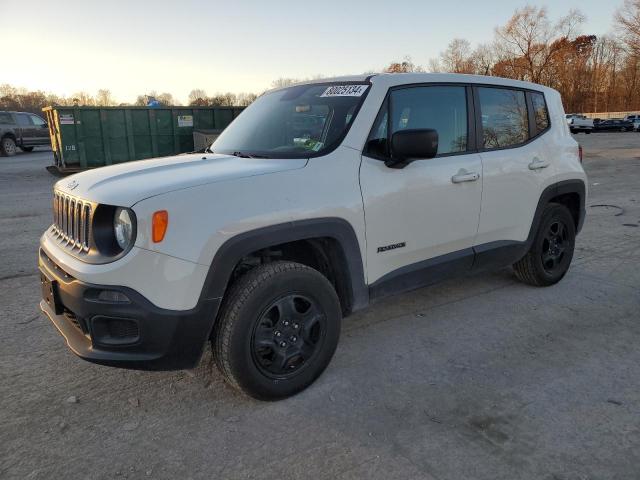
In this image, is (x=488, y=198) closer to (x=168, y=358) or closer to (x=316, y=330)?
(x=316, y=330)

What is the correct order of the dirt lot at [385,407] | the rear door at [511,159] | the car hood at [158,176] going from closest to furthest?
the dirt lot at [385,407] < the car hood at [158,176] < the rear door at [511,159]

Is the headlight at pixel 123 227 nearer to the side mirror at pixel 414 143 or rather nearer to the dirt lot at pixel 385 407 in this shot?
the dirt lot at pixel 385 407

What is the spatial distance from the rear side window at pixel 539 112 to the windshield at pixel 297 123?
1.94m

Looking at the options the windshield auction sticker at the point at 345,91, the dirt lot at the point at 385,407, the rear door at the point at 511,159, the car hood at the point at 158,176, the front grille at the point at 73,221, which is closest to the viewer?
the dirt lot at the point at 385,407

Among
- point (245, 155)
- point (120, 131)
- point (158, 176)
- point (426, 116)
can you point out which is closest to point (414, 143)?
point (426, 116)

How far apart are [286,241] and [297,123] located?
1.06 meters

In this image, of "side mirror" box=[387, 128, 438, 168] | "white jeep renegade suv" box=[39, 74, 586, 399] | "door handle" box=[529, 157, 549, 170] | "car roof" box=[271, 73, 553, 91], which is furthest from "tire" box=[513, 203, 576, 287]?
"side mirror" box=[387, 128, 438, 168]

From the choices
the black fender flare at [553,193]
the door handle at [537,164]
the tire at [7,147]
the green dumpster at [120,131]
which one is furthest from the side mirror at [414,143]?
the tire at [7,147]

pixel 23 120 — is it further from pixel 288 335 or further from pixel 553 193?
pixel 288 335

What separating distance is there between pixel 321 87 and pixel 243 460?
2.53m

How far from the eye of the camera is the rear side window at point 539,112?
4.44 m

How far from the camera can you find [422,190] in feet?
11.1

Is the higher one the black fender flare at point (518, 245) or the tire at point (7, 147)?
the black fender flare at point (518, 245)

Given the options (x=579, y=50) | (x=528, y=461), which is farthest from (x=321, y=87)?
(x=579, y=50)
